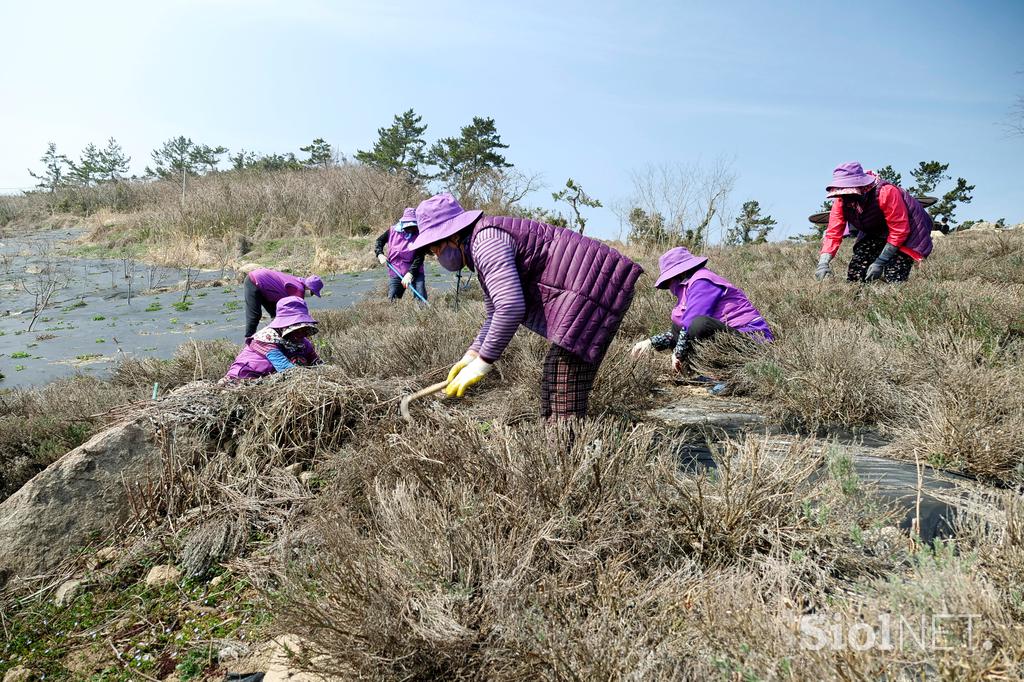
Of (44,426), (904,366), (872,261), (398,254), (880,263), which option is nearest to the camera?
(904,366)

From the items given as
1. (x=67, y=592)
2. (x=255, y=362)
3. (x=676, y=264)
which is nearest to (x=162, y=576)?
(x=67, y=592)

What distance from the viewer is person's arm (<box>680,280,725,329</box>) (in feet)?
14.5

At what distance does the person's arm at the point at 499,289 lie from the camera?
2.48 metres

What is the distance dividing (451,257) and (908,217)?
397 cm

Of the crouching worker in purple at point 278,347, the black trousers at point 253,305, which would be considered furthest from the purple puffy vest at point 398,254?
the crouching worker in purple at point 278,347

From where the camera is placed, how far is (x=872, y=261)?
5410 mm

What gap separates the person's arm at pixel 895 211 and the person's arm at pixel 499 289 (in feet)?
12.0

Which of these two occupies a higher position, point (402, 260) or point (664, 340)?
point (402, 260)

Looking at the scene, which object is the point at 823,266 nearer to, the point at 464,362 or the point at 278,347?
the point at 464,362

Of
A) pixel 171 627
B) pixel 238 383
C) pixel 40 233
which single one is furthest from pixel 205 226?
pixel 171 627

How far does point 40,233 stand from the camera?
2506 cm

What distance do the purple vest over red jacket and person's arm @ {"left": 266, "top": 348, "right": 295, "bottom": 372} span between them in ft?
7.93

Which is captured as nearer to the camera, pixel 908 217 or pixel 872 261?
pixel 908 217

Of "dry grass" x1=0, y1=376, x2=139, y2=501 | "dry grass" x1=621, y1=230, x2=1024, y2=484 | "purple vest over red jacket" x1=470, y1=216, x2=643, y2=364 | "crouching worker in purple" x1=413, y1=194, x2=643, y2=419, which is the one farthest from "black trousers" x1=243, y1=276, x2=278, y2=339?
"purple vest over red jacket" x1=470, y1=216, x2=643, y2=364
